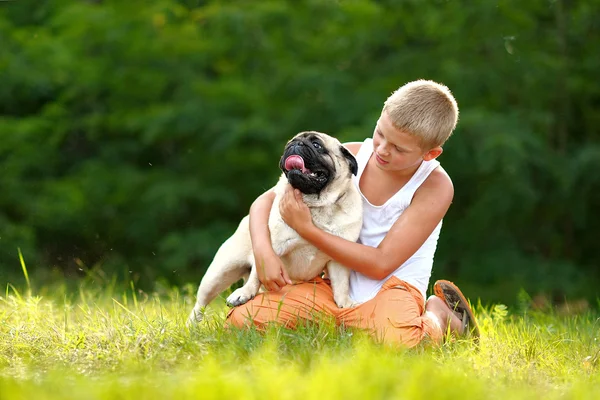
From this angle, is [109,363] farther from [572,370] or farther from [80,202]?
[80,202]

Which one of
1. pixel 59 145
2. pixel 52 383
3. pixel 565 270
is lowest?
pixel 565 270

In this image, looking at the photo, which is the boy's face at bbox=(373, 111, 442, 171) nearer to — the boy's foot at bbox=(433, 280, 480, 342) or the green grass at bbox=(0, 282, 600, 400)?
the boy's foot at bbox=(433, 280, 480, 342)

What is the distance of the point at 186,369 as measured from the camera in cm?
299

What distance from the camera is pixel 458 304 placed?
409cm

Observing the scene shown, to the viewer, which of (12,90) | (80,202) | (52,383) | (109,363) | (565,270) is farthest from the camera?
(12,90)

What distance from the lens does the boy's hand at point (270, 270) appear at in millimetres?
3754

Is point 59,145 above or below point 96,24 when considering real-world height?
below

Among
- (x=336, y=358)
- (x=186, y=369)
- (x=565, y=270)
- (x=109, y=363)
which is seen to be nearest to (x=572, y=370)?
(x=336, y=358)

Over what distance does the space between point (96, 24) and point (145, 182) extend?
2080 mm

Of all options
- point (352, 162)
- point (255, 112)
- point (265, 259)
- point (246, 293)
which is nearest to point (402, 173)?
point (352, 162)

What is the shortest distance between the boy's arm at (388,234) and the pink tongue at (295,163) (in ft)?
0.57

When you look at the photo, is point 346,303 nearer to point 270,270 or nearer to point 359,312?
point 359,312

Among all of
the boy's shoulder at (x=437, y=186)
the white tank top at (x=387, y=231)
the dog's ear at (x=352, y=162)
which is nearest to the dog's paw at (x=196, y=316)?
the white tank top at (x=387, y=231)

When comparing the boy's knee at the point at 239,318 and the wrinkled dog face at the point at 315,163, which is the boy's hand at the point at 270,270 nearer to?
the boy's knee at the point at 239,318
